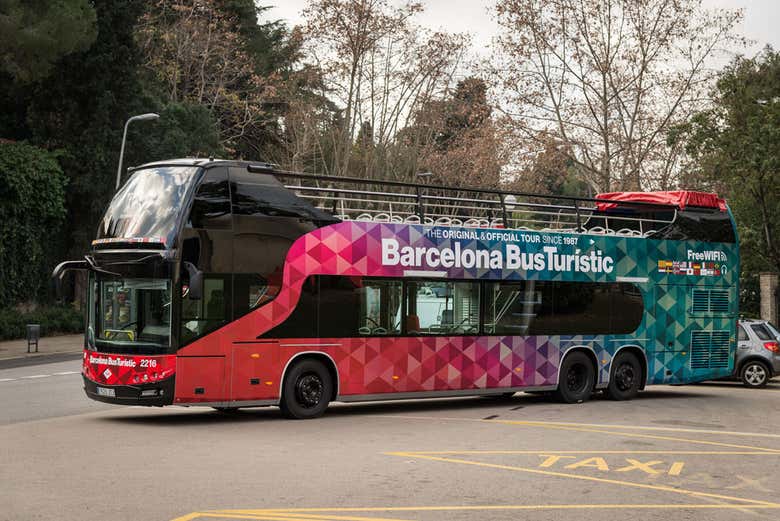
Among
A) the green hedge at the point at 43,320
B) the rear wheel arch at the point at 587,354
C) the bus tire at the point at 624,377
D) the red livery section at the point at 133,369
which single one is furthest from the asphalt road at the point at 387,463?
the green hedge at the point at 43,320

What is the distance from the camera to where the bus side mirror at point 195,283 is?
1429 centimetres

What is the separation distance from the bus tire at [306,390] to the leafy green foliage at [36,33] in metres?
23.4

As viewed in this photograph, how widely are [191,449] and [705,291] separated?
42.1 ft

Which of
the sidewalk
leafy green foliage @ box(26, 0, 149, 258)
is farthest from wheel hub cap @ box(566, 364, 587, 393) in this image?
leafy green foliage @ box(26, 0, 149, 258)

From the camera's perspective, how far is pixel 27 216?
3897 cm

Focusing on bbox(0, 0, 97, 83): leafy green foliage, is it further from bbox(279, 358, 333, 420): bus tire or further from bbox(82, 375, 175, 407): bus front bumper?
bbox(82, 375, 175, 407): bus front bumper

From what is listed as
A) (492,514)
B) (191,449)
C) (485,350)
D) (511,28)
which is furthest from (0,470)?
(511,28)

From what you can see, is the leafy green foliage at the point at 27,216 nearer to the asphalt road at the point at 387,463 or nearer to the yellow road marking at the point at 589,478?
the asphalt road at the point at 387,463

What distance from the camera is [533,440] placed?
13852 mm

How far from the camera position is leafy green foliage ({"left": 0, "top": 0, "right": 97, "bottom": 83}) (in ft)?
114

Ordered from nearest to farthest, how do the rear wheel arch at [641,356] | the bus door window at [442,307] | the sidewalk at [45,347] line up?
the bus door window at [442,307], the rear wheel arch at [641,356], the sidewalk at [45,347]

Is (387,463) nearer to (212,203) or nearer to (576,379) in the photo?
(212,203)

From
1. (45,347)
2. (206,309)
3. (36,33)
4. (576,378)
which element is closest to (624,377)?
(576,378)

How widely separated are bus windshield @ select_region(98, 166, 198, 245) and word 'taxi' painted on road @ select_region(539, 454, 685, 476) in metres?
6.21
